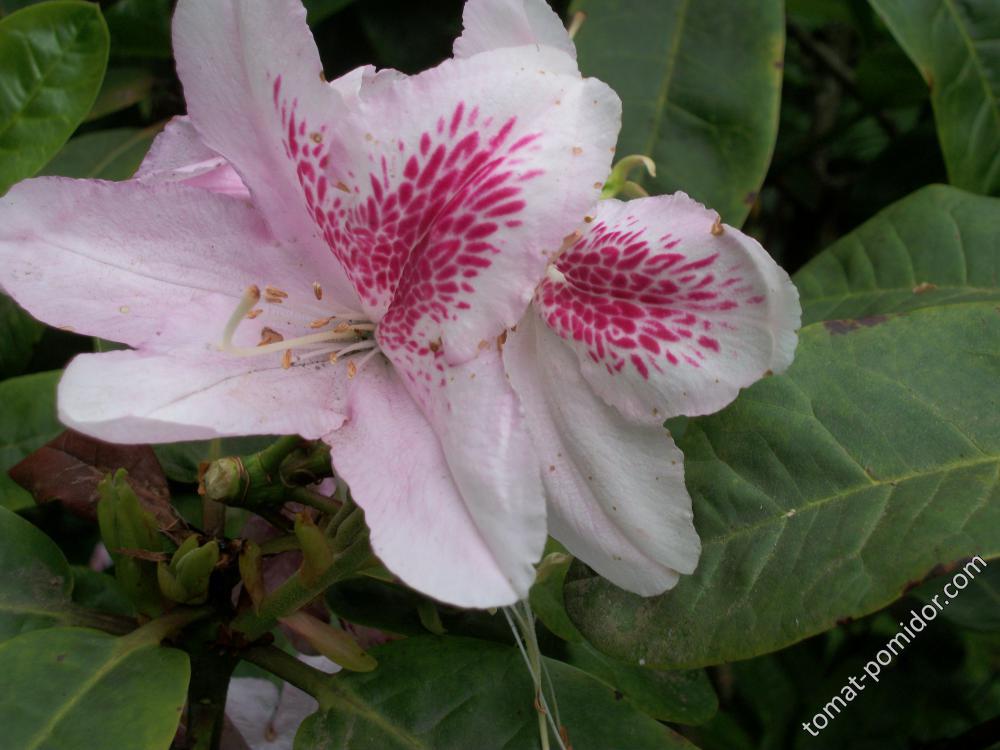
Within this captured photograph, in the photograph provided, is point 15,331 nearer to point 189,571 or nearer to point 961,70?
point 189,571

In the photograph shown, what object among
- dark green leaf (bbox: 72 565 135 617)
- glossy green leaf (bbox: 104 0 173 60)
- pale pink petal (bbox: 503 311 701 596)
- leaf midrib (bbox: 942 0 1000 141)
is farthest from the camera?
glossy green leaf (bbox: 104 0 173 60)

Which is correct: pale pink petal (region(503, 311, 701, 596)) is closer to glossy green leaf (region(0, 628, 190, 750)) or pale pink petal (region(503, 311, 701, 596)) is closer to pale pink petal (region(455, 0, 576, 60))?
pale pink petal (region(455, 0, 576, 60))

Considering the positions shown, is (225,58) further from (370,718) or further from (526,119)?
(370,718)

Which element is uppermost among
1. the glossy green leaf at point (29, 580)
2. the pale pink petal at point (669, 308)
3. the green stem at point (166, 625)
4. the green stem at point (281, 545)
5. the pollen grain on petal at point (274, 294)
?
the pale pink petal at point (669, 308)

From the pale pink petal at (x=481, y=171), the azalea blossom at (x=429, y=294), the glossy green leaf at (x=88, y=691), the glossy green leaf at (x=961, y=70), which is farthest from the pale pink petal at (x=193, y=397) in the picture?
the glossy green leaf at (x=961, y=70)

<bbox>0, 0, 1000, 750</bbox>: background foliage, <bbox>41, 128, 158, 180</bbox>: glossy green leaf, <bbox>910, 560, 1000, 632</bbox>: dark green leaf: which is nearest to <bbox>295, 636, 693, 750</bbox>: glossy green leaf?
<bbox>0, 0, 1000, 750</bbox>: background foliage

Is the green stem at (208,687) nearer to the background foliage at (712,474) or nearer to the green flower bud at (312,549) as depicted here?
the background foliage at (712,474)
